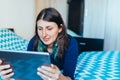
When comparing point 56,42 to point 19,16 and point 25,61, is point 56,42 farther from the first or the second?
point 19,16

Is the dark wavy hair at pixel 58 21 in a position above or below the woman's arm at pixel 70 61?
above

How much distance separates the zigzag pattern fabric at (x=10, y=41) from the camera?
2290 mm

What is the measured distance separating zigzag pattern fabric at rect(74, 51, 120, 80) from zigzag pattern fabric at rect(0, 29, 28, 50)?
2.53ft

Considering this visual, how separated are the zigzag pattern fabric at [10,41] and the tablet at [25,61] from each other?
119cm

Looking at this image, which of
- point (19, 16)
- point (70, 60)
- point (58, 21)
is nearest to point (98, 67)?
point (70, 60)

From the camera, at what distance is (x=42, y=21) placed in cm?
123

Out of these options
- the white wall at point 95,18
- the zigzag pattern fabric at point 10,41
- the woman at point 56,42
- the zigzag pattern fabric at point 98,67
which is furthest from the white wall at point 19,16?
the woman at point 56,42

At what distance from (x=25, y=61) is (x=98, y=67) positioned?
862 mm

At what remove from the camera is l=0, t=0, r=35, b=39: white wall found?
258cm

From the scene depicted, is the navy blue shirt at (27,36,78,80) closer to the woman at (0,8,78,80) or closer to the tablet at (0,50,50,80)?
the woman at (0,8,78,80)

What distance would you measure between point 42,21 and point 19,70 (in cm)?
32

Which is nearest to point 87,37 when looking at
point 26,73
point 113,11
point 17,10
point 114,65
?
point 113,11

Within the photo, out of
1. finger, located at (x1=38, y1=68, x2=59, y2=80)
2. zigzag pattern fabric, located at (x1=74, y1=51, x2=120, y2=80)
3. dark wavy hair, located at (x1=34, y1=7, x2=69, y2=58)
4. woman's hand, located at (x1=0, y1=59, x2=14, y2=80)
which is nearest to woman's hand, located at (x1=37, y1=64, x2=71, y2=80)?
finger, located at (x1=38, y1=68, x2=59, y2=80)

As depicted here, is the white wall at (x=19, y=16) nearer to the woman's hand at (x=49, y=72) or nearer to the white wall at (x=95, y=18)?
the white wall at (x=95, y=18)
